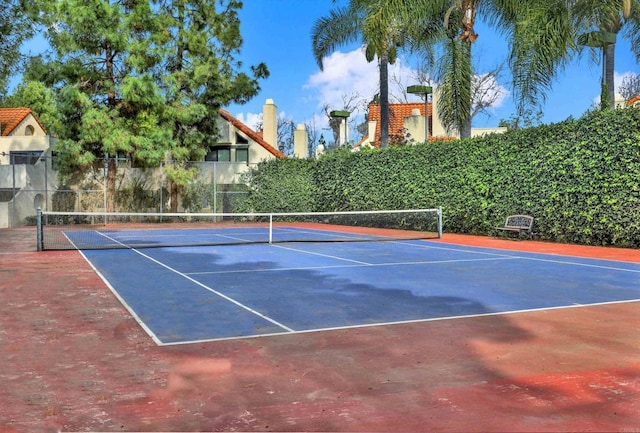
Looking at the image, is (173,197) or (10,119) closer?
(173,197)

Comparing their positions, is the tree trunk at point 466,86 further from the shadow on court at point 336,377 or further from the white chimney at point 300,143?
the white chimney at point 300,143

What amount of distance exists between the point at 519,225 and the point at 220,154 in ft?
80.9

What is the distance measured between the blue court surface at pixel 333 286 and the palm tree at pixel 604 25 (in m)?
9.42

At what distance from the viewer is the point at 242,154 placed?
39.0m

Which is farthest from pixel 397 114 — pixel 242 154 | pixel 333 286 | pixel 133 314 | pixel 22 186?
pixel 133 314

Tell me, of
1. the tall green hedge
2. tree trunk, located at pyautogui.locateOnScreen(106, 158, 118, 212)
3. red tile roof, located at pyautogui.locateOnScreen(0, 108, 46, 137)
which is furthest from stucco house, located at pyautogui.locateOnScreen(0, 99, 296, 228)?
the tall green hedge

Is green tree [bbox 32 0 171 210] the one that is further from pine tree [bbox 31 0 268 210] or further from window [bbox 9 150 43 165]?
window [bbox 9 150 43 165]

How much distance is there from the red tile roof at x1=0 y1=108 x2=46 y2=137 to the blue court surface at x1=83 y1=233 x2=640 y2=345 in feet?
91.8

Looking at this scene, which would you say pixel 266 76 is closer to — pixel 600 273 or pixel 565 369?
pixel 600 273

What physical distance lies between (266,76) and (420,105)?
19.8 m

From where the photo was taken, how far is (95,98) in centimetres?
2919

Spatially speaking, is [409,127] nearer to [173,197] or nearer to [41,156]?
[173,197]

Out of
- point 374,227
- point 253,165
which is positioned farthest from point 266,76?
point 374,227

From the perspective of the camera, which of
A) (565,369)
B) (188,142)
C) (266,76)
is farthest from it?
(266,76)
